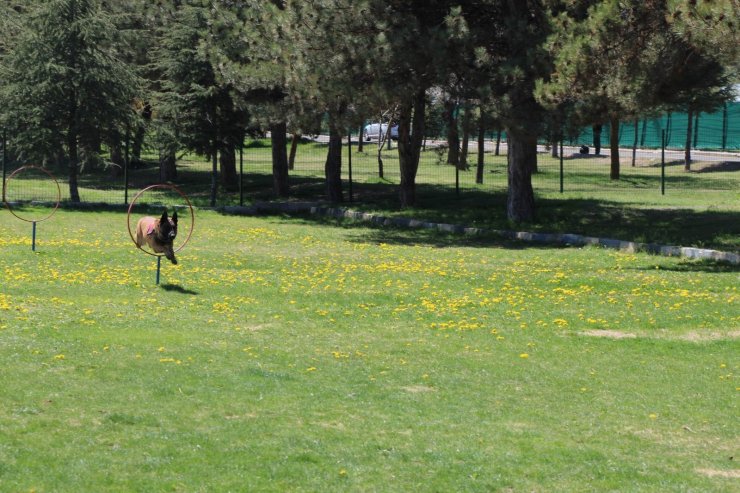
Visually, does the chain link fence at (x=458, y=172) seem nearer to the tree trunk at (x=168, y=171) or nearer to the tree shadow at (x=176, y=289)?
Result: the tree trunk at (x=168, y=171)

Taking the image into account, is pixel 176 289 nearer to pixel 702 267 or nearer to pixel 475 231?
pixel 702 267

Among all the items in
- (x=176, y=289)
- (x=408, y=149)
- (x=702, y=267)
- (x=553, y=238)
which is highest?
(x=408, y=149)

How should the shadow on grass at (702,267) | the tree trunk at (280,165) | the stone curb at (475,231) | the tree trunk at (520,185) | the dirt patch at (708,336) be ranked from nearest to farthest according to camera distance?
the dirt patch at (708,336), the shadow on grass at (702,267), the stone curb at (475,231), the tree trunk at (520,185), the tree trunk at (280,165)

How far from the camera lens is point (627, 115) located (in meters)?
25.4

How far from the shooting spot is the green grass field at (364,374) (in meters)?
8.66

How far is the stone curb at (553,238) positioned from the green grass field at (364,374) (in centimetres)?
110

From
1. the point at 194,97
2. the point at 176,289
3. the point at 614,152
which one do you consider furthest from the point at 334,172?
the point at 176,289

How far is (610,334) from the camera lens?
15211 millimetres

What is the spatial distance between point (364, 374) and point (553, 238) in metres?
15.5

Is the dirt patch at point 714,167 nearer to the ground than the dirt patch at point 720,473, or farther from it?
farther from it

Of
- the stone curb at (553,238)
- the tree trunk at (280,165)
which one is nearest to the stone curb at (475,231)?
the stone curb at (553,238)

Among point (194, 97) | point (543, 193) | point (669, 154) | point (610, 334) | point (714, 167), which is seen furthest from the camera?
point (669, 154)

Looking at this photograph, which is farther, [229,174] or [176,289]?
[229,174]

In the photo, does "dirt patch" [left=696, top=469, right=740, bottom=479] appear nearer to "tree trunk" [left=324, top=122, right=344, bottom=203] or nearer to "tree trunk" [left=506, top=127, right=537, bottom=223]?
"tree trunk" [left=506, top=127, right=537, bottom=223]
